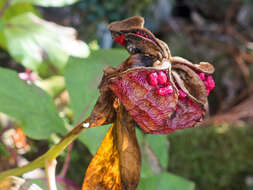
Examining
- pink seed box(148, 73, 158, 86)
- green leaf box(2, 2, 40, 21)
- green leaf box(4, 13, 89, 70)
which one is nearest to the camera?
pink seed box(148, 73, 158, 86)

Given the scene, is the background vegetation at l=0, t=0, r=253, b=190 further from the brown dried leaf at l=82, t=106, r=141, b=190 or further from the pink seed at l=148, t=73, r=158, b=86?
the pink seed at l=148, t=73, r=158, b=86

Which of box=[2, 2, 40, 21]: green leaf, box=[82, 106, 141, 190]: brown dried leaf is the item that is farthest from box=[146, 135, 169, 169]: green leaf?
box=[2, 2, 40, 21]: green leaf

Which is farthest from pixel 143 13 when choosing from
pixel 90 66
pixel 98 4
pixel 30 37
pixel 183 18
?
pixel 90 66

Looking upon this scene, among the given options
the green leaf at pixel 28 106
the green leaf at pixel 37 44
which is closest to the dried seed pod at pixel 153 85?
the green leaf at pixel 28 106

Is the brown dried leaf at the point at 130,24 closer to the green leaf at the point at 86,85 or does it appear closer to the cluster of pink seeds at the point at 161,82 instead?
the cluster of pink seeds at the point at 161,82

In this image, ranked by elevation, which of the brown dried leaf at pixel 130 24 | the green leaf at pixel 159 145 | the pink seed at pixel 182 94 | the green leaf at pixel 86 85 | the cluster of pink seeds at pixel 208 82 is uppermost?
the brown dried leaf at pixel 130 24

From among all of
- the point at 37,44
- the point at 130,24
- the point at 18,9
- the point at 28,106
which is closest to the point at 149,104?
the point at 130,24

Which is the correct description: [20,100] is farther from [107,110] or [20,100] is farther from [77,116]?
[107,110]
